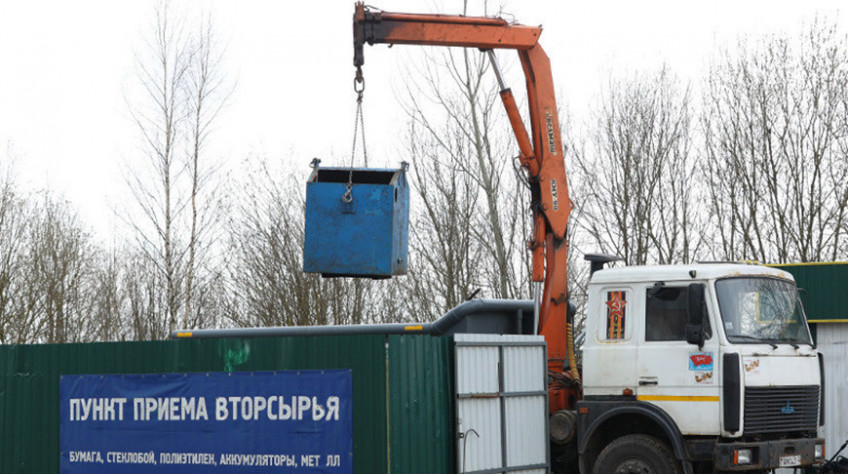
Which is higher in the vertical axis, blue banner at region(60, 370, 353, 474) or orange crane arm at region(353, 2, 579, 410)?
orange crane arm at region(353, 2, 579, 410)

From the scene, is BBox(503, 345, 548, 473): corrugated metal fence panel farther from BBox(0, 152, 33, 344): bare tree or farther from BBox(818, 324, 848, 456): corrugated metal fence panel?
BBox(0, 152, 33, 344): bare tree

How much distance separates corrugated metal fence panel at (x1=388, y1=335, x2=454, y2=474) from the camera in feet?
35.1

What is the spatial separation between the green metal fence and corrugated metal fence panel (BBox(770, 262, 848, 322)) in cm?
618

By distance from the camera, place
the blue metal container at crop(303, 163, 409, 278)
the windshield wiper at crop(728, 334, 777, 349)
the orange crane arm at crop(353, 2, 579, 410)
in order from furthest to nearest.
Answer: the orange crane arm at crop(353, 2, 579, 410)
the blue metal container at crop(303, 163, 409, 278)
the windshield wiper at crop(728, 334, 777, 349)

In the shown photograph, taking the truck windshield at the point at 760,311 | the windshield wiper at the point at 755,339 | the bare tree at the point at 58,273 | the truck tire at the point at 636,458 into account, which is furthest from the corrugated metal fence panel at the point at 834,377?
the bare tree at the point at 58,273

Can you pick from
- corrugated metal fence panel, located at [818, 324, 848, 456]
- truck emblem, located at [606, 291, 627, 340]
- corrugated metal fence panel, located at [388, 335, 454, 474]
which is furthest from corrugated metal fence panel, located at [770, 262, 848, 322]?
corrugated metal fence panel, located at [388, 335, 454, 474]

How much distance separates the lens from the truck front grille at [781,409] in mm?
11047

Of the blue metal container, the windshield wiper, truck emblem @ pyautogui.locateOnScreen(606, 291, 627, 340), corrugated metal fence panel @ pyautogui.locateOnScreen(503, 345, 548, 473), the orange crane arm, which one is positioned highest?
the orange crane arm

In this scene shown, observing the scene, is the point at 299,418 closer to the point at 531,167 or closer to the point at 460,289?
the point at 531,167

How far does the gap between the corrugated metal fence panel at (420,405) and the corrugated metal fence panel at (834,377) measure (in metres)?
6.26

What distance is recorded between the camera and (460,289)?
30.9 m

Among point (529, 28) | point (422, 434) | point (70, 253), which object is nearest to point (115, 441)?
point (422, 434)

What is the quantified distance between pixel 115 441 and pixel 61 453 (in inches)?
40.8

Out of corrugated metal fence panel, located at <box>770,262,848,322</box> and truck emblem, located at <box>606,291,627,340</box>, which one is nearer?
truck emblem, located at <box>606,291,627,340</box>
